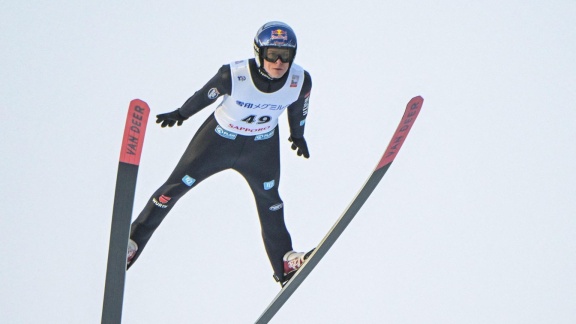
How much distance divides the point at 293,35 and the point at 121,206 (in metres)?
1.31

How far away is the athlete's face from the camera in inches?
196

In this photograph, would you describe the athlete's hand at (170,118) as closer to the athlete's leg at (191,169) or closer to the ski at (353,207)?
the athlete's leg at (191,169)

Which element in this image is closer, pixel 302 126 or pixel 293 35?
pixel 293 35

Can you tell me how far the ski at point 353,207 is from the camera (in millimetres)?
5380

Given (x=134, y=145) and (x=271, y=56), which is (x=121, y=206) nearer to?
(x=134, y=145)

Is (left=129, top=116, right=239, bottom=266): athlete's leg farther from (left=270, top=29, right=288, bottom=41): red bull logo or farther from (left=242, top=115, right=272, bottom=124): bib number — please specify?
(left=270, top=29, right=288, bottom=41): red bull logo

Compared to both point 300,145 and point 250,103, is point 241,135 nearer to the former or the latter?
point 250,103

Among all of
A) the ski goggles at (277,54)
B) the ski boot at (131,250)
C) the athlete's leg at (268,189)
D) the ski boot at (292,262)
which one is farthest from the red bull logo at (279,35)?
the ski boot at (131,250)

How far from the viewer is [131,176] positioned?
185 inches

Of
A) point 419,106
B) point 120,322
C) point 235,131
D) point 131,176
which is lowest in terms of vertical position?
point 120,322

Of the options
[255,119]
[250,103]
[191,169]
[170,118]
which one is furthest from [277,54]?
[191,169]

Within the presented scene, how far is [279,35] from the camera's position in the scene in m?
4.89

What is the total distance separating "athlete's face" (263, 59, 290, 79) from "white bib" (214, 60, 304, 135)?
0.13 m

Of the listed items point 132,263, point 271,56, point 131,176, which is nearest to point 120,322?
point 132,263
